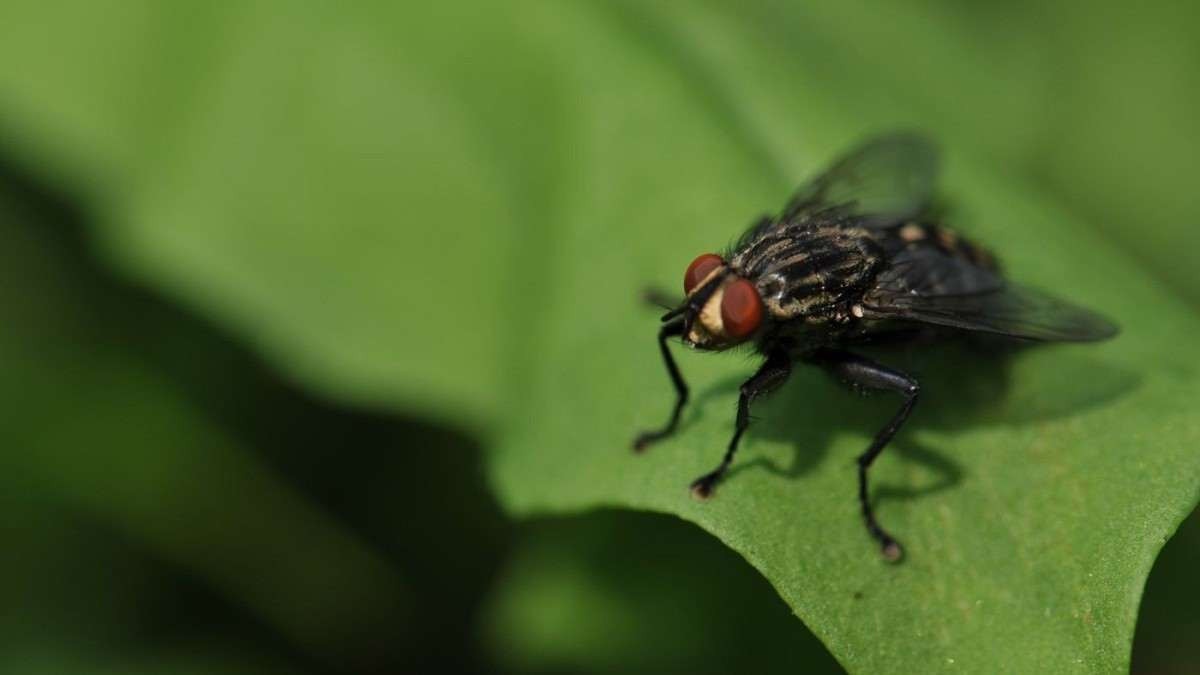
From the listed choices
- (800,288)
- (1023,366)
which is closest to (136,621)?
(800,288)

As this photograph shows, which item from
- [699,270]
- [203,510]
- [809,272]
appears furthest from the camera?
[203,510]

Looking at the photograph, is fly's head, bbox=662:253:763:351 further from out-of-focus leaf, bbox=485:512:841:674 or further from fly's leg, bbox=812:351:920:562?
out-of-focus leaf, bbox=485:512:841:674

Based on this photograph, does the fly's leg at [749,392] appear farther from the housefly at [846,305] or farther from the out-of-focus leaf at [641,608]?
the out-of-focus leaf at [641,608]

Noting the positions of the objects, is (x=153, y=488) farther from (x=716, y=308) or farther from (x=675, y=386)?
(x=716, y=308)

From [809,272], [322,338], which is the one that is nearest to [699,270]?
[809,272]

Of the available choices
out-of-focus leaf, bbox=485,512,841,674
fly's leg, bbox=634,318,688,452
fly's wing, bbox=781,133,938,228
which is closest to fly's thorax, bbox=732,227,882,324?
fly's leg, bbox=634,318,688,452

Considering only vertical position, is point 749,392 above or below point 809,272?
below

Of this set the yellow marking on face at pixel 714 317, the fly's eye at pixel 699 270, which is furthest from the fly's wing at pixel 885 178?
the yellow marking on face at pixel 714 317
